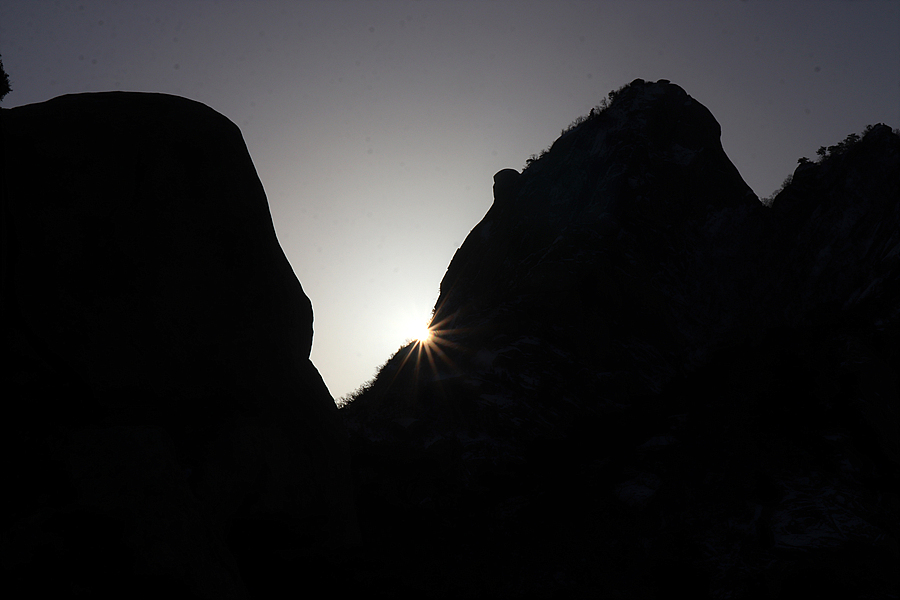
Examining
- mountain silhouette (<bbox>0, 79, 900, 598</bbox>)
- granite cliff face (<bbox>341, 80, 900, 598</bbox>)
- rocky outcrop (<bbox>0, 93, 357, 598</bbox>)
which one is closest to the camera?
rocky outcrop (<bbox>0, 93, 357, 598</bbox>)

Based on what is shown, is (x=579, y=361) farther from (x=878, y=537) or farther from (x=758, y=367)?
(x=878, y=537)

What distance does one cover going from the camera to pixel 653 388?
83.1 ft

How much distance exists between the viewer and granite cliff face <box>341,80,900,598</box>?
20531 millimetres

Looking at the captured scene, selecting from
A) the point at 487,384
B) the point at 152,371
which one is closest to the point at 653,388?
the point at 487,384

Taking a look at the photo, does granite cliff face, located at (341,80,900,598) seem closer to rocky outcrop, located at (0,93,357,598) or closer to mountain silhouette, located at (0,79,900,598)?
mountain silhouette, located at (0,79,900,598)

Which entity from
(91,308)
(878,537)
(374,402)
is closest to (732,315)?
(878,537)

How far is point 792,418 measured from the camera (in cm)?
2331

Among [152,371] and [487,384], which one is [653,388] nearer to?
[487,384]

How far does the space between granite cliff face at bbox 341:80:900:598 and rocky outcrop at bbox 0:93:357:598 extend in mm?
8656

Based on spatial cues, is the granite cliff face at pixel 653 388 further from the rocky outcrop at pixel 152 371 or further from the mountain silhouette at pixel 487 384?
the rocky outcrop at pixel 152 371

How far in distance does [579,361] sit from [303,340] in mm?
14570

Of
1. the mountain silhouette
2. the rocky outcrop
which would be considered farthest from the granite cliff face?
the rocky outcrop

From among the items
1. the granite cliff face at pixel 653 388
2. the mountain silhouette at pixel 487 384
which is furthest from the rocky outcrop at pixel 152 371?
the granite cliff face at pixel 653 388

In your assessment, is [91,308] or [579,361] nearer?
[91,308]
